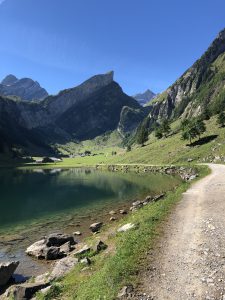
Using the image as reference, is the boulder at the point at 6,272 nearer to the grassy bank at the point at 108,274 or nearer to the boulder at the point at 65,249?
the grassy bank at the point at 108,274

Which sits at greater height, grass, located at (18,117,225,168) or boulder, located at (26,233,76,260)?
grass, located at (18,117,225,168)

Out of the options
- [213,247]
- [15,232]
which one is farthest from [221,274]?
[15,232]

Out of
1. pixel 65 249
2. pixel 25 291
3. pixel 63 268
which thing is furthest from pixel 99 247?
pixel 25 291

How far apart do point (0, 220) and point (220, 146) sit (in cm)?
9041

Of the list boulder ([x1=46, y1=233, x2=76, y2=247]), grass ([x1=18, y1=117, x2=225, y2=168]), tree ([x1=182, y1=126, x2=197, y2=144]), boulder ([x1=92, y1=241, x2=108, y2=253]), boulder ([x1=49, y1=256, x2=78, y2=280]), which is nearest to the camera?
boulder ([x1=49, y1=256, x2=78, y2=280])

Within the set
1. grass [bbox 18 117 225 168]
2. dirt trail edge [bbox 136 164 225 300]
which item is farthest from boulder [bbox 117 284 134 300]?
grass [bbox 18 117 225 168]

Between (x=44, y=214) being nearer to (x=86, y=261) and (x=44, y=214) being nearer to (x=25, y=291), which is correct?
(x=86, y=261)

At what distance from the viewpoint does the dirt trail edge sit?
15344 mm

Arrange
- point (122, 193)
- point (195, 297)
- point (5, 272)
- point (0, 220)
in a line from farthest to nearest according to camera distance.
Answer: point (122, 193) → point (0, 220) → point (5, 272) → point (195, 297)

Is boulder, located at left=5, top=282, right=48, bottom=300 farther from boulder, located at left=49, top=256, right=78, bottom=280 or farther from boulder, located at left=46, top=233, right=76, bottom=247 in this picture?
boulder, located at left=46, top=233, right=76, bottom=247

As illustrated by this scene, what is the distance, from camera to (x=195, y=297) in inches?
578

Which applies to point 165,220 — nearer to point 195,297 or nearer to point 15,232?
point 195,297

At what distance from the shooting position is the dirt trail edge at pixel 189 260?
1534 cm

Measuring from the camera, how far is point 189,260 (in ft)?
62.8
